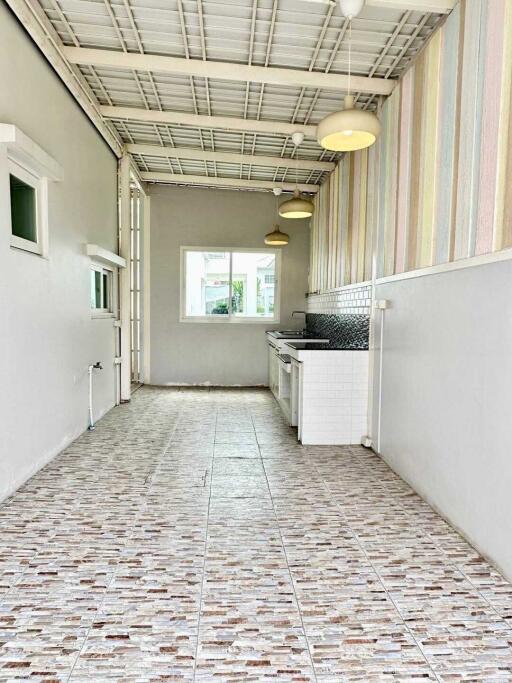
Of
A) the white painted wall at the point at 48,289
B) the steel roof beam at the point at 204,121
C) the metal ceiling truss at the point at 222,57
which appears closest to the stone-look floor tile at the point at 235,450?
the white painted wall at the point at 48,289

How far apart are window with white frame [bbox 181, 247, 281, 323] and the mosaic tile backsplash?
1.08m

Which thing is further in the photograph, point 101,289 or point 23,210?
point 101,289

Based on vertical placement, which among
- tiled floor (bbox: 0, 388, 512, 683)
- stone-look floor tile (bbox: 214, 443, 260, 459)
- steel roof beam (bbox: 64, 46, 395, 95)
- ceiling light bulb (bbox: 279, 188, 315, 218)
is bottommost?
stone-look floor tile (bbox: 214, 443, 260, 459)

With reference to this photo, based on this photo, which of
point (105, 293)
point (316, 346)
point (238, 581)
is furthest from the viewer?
→ point (105, 293)

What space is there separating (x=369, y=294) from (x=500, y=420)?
243 centimetres

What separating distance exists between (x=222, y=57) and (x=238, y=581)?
3982mm

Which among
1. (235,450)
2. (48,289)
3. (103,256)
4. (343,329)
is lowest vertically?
(235,450)

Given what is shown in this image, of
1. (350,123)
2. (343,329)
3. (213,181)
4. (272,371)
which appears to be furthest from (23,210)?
(272,371)

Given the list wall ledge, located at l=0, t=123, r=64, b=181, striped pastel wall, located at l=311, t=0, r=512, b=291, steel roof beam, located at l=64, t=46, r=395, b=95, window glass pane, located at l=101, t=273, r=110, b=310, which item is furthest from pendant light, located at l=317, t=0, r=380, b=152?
window glass pane, located at l=101, t=273, r=110, b=310

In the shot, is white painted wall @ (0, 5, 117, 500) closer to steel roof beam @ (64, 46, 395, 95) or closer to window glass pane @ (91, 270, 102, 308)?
window glass pane @ (91, 270, 102, 308)

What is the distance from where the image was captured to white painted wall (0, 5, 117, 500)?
3.02 meters

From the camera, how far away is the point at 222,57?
387cm

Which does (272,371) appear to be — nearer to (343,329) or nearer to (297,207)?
(343,329)

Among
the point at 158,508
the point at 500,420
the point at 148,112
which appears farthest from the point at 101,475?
the point at 148,112
